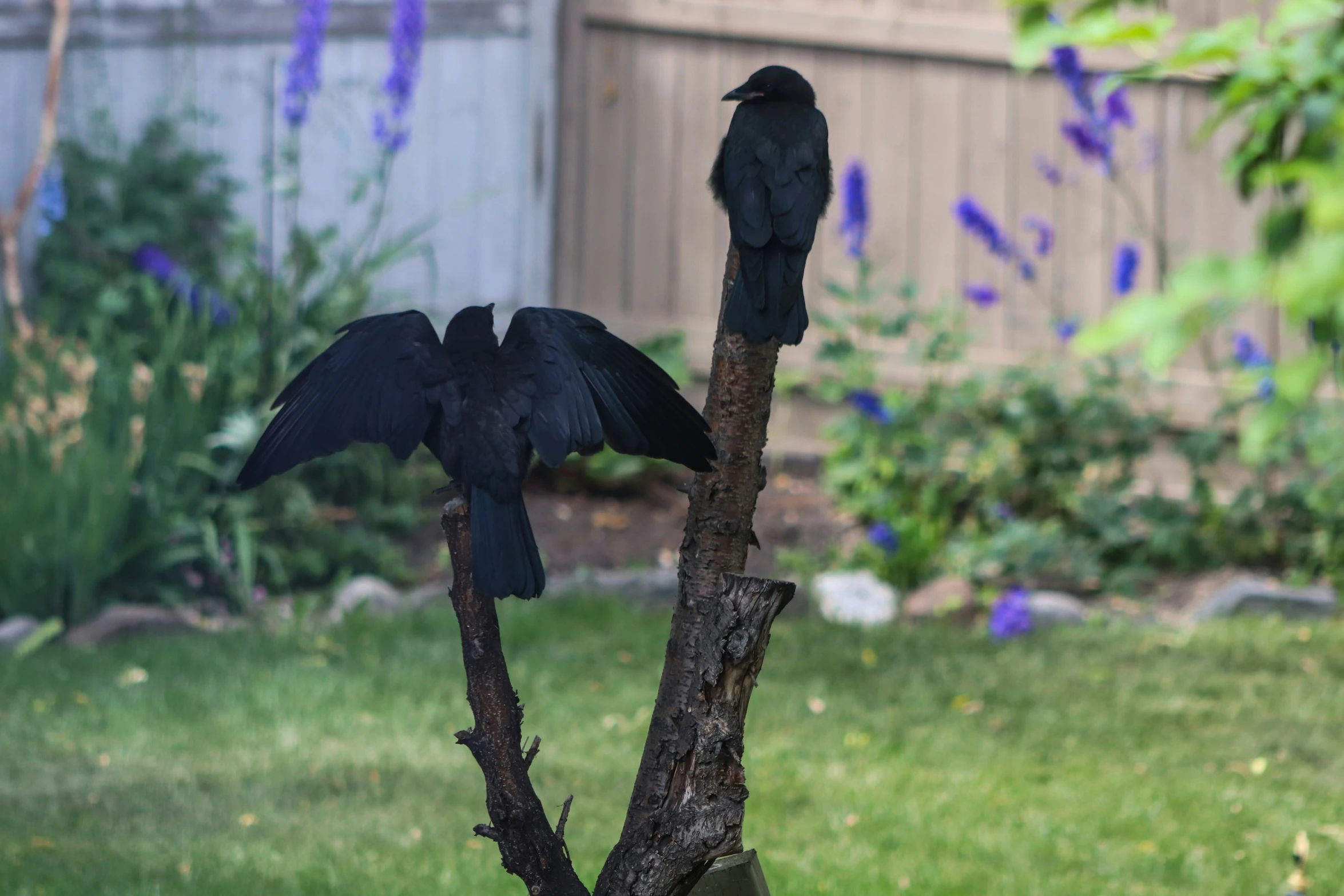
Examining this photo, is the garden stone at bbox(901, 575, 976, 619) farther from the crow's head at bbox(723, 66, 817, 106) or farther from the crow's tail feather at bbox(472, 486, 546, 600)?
the crow's tail feather at bbox(472, 486, 546, 600)

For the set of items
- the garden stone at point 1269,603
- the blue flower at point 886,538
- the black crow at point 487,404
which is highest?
the black crow at point 487,404

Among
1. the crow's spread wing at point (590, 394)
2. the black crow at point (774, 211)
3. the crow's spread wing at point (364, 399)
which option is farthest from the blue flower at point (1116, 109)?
the crow's spread wing at point (364, 399)

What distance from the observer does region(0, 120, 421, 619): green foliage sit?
14.5ft

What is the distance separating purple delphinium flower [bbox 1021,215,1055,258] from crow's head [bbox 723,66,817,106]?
3.68 meters

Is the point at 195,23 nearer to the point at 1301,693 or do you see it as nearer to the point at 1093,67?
the point at 1093,67

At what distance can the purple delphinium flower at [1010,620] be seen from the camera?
14.2 ft

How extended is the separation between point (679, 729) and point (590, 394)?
0.45 metres

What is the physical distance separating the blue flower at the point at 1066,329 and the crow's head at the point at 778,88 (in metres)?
3.36

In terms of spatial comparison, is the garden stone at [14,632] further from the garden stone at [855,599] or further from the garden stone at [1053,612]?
the garden stone at [1053,612]

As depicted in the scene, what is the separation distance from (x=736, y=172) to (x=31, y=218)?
5.20 m

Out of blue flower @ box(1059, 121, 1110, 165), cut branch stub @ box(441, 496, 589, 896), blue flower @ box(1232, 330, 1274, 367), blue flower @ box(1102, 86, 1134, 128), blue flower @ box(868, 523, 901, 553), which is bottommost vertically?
blue flower @ box(868, 523, 901, 553)

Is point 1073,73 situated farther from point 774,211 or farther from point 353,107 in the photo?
point 774,211

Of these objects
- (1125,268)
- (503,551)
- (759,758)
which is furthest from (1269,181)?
(1125,268)

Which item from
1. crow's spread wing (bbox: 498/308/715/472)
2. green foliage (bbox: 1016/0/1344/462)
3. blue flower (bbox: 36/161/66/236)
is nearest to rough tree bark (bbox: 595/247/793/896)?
crow's spread wing (bbox: 498/308/715/472)
